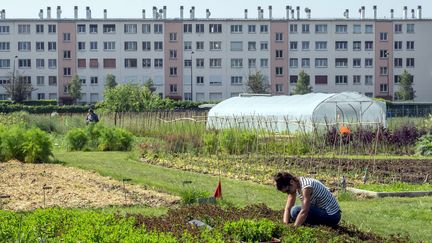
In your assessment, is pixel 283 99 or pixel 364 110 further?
pixel 283 99

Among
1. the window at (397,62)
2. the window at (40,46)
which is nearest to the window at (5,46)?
the window at (40,46)

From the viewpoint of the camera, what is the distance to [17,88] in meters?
82.6

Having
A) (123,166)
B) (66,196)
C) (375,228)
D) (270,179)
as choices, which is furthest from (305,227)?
(123,166)

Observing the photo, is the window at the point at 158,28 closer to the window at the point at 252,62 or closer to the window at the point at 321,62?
the window at the point at 252,62

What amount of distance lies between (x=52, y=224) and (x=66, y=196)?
605 centimetres

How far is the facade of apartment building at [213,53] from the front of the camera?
294 ft

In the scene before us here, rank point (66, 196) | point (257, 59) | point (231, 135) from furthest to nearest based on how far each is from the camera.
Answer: point (257, 59) < point (231, 135) < point (66, 196)

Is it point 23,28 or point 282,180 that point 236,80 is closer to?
point 23,28

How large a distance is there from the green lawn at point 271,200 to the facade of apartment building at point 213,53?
2526 inches

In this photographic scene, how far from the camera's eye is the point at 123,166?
24844 mm

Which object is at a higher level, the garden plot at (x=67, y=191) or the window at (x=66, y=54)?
the window at (x=66, y=54)

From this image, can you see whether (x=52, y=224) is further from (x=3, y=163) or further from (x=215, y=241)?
(x=3, y=163)

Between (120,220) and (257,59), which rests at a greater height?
(257,59)

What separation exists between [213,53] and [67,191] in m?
74.0
